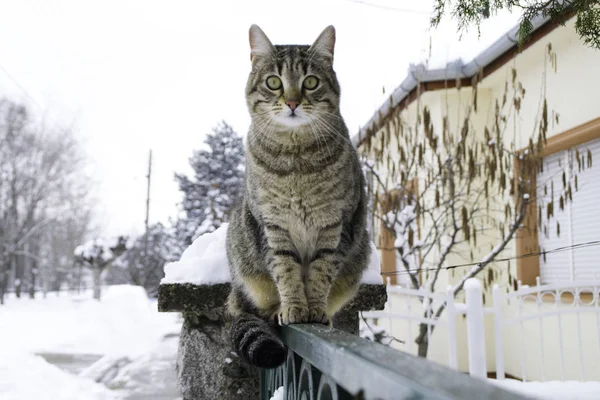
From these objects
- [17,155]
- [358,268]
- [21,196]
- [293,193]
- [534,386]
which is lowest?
[534,386]

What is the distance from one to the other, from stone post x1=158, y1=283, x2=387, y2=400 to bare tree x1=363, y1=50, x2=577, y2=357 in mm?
1956

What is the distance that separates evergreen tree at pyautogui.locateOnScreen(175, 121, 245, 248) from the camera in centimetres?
1402

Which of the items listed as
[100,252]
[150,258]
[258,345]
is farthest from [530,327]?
[150,258]

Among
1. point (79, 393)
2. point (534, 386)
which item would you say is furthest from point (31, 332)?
point (534, 386)

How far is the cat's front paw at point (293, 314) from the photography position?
1.41 m

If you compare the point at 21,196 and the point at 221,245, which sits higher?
the point at 21,196

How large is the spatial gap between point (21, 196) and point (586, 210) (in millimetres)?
12127

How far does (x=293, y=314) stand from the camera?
1.42 meters

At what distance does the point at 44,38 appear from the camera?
5055mm

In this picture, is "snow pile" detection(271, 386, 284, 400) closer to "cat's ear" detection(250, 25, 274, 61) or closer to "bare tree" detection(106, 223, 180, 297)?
"cat's ear" detection(250, 25, 274, 61)

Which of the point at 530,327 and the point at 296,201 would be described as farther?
the point at 530,327

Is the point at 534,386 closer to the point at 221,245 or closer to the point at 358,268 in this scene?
the point at 358,268

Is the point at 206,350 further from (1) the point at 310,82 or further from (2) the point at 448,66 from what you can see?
(2) the point at 448,66

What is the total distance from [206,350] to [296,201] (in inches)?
22.4
